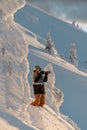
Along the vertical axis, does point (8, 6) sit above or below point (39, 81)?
above

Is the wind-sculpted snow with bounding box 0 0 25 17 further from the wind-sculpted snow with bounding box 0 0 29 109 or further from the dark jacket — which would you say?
the dark jacket

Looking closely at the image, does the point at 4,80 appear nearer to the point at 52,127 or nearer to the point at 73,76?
the point at 52,127

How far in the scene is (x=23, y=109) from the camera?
1722 centimetres

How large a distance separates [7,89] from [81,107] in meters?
47.4

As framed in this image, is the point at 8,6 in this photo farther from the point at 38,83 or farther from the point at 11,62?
the point at 38,83

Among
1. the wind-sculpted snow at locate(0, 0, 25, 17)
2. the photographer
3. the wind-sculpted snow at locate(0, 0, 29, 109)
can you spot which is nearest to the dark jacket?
the photographer

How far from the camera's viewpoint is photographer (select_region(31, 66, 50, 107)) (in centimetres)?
1866

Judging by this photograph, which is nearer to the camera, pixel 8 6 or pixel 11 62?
pixel 11 62

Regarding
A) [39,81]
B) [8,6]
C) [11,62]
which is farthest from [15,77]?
[8,6]

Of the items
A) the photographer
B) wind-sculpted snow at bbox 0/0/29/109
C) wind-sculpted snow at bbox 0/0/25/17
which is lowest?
the photographer

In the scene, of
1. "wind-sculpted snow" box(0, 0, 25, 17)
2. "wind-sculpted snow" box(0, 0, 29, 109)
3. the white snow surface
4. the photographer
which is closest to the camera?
the white snow surface

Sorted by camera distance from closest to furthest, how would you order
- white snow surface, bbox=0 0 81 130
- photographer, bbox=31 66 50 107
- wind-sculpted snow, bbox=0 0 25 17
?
white snow surface, bbox=0 0 81 130
wind-sculpted snow, bbox=0 0 25 17
photographer, bbox=31 66 50 107

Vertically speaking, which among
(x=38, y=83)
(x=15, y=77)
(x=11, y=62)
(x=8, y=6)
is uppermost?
(x=8, y=6)

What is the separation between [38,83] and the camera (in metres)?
18.8
